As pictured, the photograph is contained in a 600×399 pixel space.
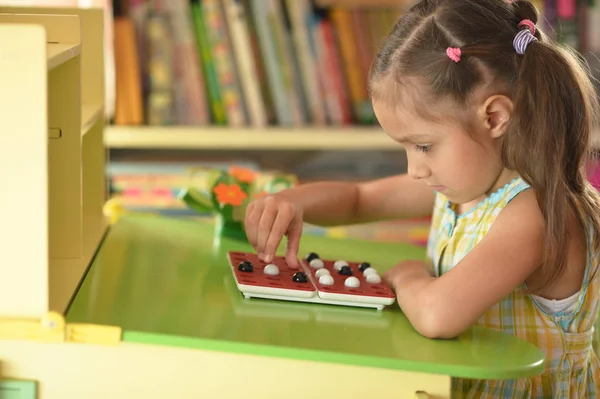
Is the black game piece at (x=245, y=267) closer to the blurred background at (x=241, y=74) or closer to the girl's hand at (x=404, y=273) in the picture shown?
the girl's hand at (x=404, y=273)

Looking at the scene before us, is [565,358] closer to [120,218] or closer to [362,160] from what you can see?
[120,218]

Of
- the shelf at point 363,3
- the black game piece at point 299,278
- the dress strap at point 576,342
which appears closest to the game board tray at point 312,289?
the black game piece at point 299,278

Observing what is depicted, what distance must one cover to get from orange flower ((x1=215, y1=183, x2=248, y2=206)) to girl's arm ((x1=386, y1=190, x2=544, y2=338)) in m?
0.42

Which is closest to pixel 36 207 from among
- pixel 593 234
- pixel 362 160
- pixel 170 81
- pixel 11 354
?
pixel 11 354

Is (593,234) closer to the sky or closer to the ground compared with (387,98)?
closer to the ground

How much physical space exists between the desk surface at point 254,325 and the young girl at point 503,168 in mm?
54

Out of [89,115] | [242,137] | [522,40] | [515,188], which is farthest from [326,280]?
[242,137]

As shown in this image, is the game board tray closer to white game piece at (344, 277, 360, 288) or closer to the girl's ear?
white game piece at (344, 277, 360, 288)

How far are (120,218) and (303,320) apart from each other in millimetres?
580

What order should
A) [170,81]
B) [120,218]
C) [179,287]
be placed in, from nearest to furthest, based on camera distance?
[179,287]
[120,218]
[170,81]

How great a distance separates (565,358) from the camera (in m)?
1.12

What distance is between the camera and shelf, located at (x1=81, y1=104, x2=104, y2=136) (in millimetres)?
1235

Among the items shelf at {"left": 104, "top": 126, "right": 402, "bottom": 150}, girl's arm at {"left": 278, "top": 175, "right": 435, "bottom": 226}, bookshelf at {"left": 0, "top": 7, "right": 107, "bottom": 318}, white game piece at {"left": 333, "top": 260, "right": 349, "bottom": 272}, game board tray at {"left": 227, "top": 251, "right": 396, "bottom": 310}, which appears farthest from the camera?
shelf at {"left": 104, "top": 126, "right": 402, "bottom": 150}

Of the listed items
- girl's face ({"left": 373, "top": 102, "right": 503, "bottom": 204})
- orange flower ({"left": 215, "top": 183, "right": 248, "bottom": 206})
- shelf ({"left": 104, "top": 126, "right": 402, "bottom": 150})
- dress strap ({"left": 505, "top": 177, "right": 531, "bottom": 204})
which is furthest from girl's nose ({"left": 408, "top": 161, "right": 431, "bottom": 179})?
shelf ({"left": 104, "top": 126, "right": 402, "bottom": 150})
